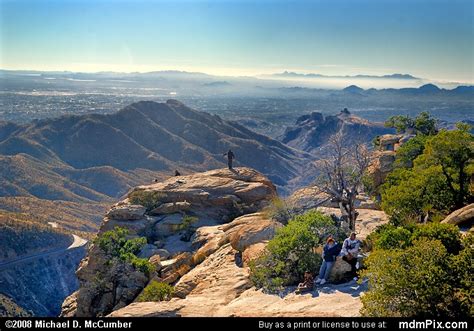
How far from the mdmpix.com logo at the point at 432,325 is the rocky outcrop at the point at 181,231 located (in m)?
10.2

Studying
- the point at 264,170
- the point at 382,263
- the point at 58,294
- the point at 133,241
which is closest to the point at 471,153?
the point at 382,263

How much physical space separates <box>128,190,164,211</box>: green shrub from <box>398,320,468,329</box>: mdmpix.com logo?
2891 centimetres

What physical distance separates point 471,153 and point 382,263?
46.5 ft

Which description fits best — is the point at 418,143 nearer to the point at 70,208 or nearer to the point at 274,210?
the point at 274,210

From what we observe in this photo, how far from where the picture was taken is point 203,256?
90.4 ft

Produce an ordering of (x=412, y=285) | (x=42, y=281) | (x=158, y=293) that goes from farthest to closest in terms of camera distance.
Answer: (x=42, y=281) → (x=158, y=293) → (x=412, y=285)

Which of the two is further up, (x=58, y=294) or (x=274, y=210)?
(x=274, y=210)

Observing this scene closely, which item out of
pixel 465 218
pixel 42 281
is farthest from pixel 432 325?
pixel 42 281

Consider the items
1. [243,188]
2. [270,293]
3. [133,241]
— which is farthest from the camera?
[243,188]

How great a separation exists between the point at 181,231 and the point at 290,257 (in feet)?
58.3

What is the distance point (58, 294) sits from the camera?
80438 millimetres

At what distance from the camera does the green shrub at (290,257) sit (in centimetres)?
1889

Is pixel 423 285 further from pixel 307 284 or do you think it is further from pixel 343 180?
→ pixel 343 180

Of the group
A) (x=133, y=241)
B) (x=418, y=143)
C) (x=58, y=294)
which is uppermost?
(x=418, y=143)
